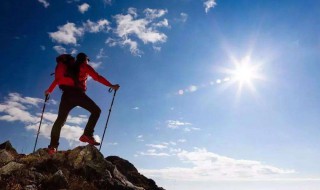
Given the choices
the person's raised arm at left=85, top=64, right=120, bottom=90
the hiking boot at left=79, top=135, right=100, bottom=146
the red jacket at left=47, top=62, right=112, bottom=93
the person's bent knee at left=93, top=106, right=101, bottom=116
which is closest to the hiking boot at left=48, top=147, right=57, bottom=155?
the hiking boot at left=79, top=135, right=100, bottom=146

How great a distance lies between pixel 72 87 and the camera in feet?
40.9

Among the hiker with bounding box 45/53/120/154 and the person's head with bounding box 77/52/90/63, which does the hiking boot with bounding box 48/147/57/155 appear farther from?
the person's head with bounding box 77/52/90/63

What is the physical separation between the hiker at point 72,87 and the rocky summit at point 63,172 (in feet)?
2.41

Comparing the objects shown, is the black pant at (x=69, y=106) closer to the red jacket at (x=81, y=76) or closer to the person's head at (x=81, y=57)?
the red jacket at (x=81, y=76)

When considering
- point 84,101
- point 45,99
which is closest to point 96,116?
point 84,101

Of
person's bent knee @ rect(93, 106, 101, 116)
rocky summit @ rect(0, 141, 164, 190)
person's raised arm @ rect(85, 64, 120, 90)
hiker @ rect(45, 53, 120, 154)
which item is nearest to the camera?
rocky summit @ rect(0, 141, 164, 190)

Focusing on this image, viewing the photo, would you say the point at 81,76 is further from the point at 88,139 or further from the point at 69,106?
the point at 88,139

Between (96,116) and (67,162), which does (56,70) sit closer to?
(96,116)

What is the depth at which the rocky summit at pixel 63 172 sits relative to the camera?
11141 millimetres

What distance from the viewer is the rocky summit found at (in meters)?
11.1

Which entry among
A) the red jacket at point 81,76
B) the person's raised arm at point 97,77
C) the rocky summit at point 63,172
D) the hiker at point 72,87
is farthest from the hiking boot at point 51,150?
the person's raised arm at point 97,77

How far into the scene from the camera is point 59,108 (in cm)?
1259

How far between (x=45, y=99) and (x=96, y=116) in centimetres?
346

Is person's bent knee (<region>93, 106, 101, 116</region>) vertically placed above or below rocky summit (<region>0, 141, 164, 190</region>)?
above
